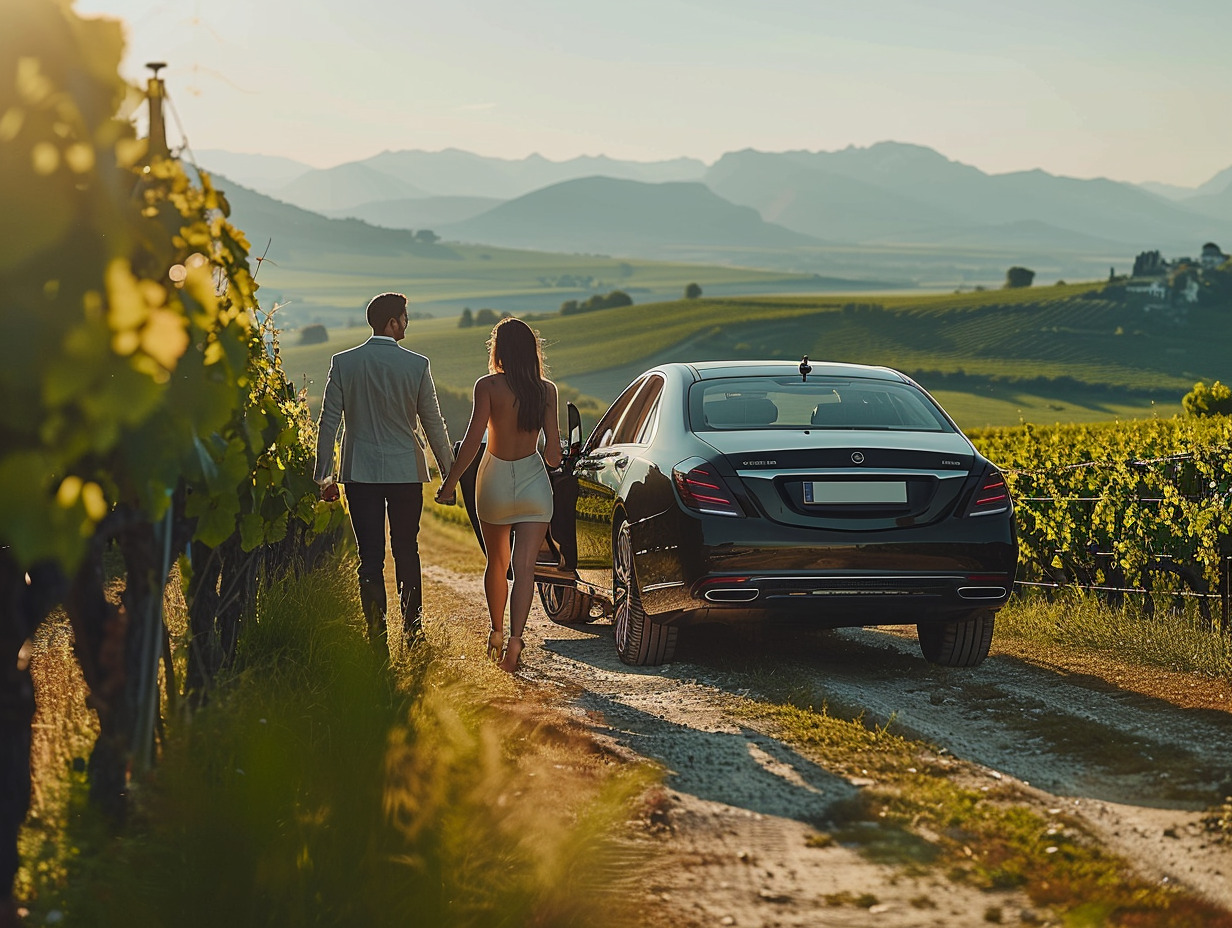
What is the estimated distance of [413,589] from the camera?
8.19 m

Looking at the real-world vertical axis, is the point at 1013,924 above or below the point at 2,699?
below

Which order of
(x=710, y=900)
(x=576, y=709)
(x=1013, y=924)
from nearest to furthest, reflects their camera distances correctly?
(x=1013, y=924) → (x=710, y=900) → (x=576, y=709)

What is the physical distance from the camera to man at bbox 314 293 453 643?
26.1 ft

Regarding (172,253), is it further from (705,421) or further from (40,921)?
(705,421)

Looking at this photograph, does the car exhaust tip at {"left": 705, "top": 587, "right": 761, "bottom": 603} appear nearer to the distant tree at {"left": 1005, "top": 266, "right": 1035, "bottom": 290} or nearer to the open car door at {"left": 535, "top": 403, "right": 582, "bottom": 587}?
the open car door at {"left": 535, "top": 403, "right": 582, "bottom": 587}

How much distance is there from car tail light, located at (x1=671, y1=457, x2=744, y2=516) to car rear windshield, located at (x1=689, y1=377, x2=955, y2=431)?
54 centimetres

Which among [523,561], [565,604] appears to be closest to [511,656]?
[523,561]

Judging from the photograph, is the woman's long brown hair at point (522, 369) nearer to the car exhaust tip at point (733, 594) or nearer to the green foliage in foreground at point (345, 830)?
the car exhaust tip at point (733, 594)

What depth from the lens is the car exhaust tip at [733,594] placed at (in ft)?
24.4

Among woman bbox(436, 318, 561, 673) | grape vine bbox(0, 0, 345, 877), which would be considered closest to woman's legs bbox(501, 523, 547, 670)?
woman bbox(436, 318, 561, 673)

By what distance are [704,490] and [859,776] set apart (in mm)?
2368

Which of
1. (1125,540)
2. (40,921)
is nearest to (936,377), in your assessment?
(1125,540)

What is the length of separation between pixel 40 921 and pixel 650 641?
4.98 metres

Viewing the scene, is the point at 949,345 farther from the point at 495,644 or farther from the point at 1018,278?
the point at 495,644
